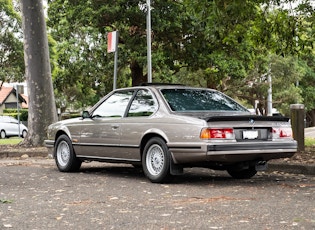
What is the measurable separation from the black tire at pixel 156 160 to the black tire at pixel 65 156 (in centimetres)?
204

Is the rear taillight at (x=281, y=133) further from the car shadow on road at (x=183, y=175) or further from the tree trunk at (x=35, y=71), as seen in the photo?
the tree trunk at (x=35, y=71)

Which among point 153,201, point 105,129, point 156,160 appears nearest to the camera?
point 153,201

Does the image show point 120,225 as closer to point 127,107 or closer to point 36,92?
point 127,107

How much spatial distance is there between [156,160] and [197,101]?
1212mm

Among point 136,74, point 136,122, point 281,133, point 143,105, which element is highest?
point 136,74

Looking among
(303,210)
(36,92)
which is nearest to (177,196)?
(303,210)

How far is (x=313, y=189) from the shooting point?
7.86 metres

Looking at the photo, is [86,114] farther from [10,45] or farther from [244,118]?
[10,45]

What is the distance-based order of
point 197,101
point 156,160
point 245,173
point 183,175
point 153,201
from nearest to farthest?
point 153,201
point 156,160
point 197,101
point 245,173
point 183,175

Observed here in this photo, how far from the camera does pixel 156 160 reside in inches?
351

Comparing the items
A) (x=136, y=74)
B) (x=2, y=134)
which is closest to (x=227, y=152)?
(x=136, y=74)

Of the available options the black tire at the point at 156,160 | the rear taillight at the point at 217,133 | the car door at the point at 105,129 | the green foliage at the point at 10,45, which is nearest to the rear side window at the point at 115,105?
the car door at the point at 105,129

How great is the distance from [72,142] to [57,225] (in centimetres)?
510

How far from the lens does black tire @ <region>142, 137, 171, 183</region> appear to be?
28.3 ft
